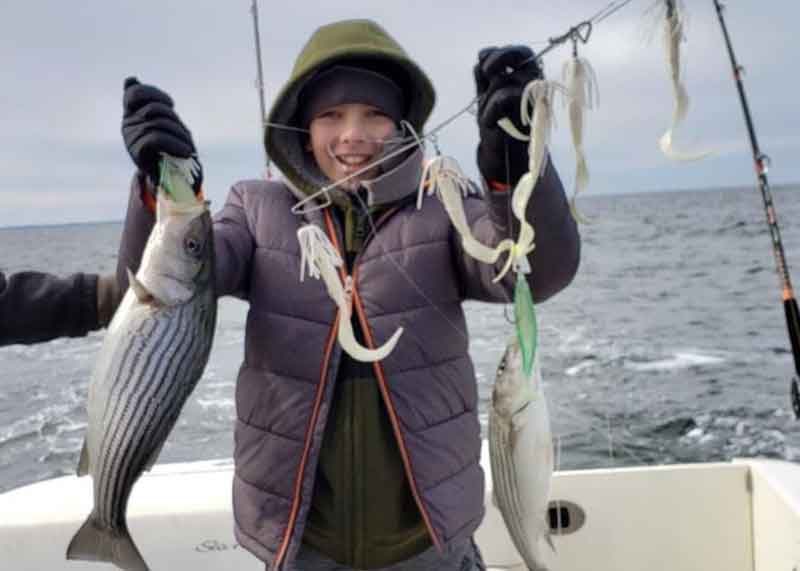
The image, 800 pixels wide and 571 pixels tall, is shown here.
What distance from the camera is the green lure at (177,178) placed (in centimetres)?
192

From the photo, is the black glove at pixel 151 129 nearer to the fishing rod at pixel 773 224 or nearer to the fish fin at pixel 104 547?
the fish fin at pixel 104 547

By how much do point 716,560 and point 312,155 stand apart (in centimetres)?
276

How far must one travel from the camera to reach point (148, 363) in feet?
6.33

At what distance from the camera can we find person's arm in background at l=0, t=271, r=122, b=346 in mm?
2221

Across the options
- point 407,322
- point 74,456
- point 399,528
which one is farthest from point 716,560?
point 74,456

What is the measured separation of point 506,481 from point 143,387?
3.05ft

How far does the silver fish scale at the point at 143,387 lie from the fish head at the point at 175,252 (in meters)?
0.05

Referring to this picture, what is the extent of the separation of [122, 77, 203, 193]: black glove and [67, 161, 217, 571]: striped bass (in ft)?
0.33

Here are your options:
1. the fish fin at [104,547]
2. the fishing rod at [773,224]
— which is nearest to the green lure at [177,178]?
the fish fin at [104,547]

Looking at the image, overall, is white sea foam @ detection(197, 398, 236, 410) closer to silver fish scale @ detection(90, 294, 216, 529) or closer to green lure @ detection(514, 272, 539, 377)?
silver fish scale @ detection(90, 294, 216, 529)

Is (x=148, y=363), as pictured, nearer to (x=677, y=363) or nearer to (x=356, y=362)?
(x=356, y=362)

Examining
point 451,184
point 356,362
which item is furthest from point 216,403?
point 451,184

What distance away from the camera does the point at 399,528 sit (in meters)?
2.23

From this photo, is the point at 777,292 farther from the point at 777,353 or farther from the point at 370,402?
the point at 370,402
